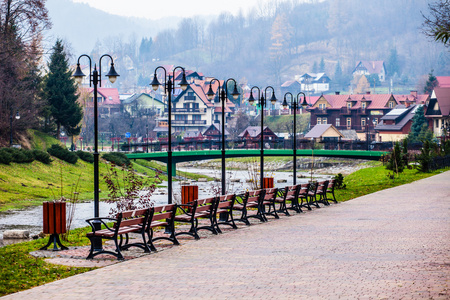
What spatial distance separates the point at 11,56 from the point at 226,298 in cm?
4264

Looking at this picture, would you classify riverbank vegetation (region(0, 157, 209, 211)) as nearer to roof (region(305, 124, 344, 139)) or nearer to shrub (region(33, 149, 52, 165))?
shrub (region(33, 149, 52, 165))

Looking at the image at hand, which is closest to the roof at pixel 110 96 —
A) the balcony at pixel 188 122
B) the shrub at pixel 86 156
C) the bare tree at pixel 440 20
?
the balcony at pixel 188 122

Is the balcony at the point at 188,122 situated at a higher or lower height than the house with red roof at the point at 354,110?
lower

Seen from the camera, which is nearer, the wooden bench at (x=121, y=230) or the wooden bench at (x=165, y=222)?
the wooden bench at (x=121, y=230)

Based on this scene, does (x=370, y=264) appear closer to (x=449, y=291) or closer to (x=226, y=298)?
(x=449, y=291)

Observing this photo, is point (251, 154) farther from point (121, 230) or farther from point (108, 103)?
point (108, 103)

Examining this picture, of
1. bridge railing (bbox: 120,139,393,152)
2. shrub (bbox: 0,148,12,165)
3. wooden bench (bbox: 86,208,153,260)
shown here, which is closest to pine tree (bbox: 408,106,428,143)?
bridge railing (bbox: 120,139,393,152)

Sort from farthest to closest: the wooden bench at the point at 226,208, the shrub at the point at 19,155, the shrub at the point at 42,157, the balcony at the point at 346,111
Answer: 1. the balcony at the point at 346,111
2. the shrub at the point at 42,157
3. the shrub at the point at 19,155
4. the wooden bench at the point at 226,208

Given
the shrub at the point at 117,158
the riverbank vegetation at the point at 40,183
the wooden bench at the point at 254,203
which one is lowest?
the riverbank vegetation at the point at 40,183

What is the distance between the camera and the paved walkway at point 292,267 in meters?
9.91

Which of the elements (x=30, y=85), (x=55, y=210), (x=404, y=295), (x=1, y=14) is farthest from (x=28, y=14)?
(x=404, y=295)

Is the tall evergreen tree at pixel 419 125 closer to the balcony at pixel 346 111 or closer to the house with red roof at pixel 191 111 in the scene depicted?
the balcony at pixel 346 111

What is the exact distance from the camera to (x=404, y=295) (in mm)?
9578

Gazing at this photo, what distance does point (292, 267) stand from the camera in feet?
38.9
